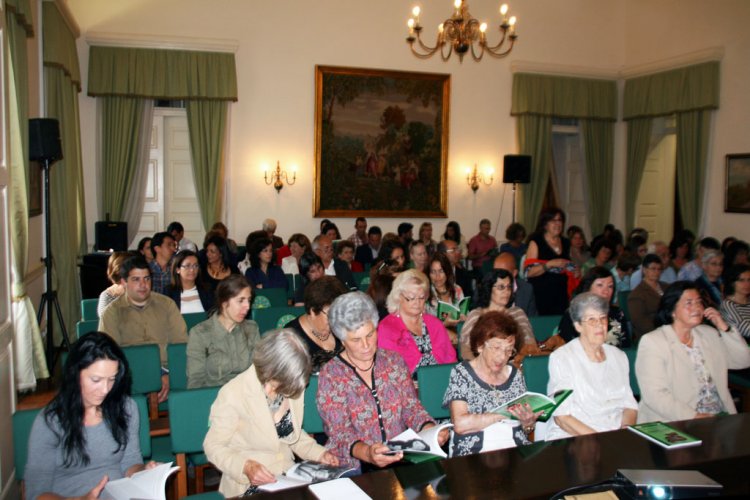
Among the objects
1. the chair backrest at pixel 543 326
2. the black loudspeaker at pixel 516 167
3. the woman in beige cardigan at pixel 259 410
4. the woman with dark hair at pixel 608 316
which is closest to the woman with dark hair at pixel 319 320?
the woman in beige cardigan at pixel 259 410

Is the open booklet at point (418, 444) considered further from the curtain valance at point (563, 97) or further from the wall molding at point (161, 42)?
the curtain valance at point (563, 97)

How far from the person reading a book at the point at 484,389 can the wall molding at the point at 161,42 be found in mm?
8879

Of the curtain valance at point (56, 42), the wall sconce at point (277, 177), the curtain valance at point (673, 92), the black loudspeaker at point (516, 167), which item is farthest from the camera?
the black loudspeaker at point (516, 167)

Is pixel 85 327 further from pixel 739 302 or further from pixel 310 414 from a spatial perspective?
pixel 739 302

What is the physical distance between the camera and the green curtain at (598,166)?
43.2ft

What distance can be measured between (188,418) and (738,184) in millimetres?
10282

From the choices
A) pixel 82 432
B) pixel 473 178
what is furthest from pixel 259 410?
pixel 473 178

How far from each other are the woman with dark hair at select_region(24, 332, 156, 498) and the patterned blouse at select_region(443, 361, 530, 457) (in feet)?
4.76

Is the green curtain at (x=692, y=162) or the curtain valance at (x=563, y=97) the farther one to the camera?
the curtain valance at (x=563, y=97)

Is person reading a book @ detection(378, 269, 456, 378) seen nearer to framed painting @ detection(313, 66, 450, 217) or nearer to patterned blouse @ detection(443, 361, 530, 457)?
patterned blouse @ detection(443, 361, 530, 457)

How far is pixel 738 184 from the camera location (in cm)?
1071

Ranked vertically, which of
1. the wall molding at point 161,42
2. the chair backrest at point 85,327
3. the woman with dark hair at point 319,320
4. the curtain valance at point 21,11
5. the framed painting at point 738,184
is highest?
the wall molding at point 161,42

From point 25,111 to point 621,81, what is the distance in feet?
36.4

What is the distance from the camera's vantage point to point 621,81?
13.3 m
